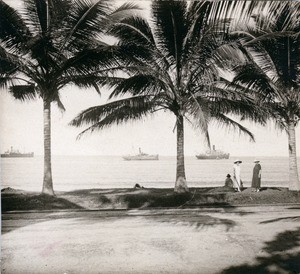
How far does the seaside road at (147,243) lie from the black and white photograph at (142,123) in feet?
0.07

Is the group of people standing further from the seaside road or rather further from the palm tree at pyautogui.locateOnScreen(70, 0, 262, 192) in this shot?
the seaside road

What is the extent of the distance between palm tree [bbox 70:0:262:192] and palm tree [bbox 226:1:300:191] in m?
0.45

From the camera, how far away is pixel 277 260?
4.71 metres

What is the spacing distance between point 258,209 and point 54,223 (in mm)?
3926

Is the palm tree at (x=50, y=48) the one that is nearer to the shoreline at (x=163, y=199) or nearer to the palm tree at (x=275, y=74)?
the shoreline at (x=163, y=199)

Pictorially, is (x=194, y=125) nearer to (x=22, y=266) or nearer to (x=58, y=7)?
(x=58, y=7)

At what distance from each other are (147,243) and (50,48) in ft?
12.2

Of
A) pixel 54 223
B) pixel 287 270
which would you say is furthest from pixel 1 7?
pixel 287 270

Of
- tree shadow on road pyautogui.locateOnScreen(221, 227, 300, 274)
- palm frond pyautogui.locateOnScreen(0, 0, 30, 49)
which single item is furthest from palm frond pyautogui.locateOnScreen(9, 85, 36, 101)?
tree shadow on road pyautogui.locateOnScreen(221, 227, 300, 274)

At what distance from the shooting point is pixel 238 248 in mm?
5031

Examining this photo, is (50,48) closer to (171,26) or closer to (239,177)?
(171,26)

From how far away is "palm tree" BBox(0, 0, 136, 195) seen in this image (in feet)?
18.9

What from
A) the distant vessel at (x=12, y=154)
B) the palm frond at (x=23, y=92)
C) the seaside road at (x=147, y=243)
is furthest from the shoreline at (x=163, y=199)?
the palm frond at (x=23, y=92)

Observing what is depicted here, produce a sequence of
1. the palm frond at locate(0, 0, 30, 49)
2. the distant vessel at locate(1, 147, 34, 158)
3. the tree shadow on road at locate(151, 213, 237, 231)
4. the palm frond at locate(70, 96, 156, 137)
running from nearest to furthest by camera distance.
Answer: the distant vessel at locate(1, 147, 34, 158)
the palm frond at locate(0, 0, 30, 49)
the tree shadow on road at locate(151, 213, 237, 231)
the palm frond at locate(70, 96, 156, 137)
